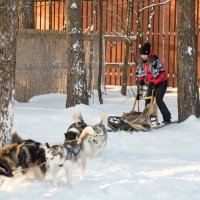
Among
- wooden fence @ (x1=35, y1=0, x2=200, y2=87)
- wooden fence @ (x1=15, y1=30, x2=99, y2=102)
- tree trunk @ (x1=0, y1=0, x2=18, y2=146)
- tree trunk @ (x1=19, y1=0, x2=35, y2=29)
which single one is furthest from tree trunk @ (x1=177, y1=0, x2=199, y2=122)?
wooden fence @ (x1=35, y1=0, x2=200, y2=87)

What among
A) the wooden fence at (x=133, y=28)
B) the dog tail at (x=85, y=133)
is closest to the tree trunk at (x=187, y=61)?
the dog tail at (x=85, y=133)

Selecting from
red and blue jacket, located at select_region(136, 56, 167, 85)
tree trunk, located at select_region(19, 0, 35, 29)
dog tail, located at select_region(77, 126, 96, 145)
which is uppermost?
tree trunk, located at select_region(19, 0, 35, 29)

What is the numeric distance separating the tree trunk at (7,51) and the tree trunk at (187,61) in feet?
15.8

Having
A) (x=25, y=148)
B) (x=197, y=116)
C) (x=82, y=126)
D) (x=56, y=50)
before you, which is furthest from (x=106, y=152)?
(x=56, y=50)

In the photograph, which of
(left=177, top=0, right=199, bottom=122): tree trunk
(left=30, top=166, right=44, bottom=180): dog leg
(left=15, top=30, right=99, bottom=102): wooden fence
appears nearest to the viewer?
(left=30, top=166, right=44, bottom=180): dog leg

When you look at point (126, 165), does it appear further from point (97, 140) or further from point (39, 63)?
point (39, 63)

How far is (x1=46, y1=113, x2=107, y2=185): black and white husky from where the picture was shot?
6.52m

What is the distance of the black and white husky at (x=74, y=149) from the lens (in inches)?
257

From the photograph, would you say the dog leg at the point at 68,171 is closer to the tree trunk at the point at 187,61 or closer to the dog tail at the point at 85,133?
the dog tail at the point at 85,133

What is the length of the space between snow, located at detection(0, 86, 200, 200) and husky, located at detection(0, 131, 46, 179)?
0.18 metres

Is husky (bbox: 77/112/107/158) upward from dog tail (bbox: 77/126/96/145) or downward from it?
downward

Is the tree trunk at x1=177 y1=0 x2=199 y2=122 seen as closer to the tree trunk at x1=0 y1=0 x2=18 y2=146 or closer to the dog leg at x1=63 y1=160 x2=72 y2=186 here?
the tree trunk at x1=0 y1=0 x2=18 y2=146

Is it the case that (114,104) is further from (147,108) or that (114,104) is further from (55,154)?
(55,154)

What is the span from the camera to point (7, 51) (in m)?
7.98
